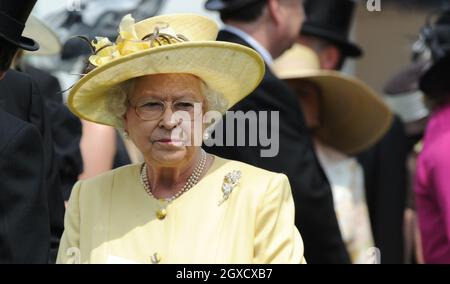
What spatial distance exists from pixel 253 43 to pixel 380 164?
2.33 meters

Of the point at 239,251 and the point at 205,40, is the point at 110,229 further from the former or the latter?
the point at 205,40

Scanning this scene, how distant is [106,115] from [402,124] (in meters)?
3.96

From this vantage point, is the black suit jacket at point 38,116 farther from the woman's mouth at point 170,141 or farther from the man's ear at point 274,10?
the man's ear at point 274,10

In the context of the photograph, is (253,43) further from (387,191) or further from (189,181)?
(387,191)

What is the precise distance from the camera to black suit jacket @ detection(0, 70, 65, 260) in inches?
156

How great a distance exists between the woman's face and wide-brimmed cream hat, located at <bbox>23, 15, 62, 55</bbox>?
1.57 meters

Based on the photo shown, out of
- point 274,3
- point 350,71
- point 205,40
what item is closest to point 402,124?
point 350,71

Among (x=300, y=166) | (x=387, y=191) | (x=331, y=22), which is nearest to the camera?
(x=300, y=166)

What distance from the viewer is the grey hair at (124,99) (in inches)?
134

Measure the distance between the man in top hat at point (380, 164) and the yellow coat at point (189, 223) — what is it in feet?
11.0

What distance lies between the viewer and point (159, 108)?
3.32m

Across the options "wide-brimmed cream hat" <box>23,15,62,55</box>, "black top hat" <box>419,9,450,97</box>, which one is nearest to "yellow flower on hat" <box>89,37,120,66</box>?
"wide-brimmed cream hat" <box>23,15,62,55</box>

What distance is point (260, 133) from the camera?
455 centimetres

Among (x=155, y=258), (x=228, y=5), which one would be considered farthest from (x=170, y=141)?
(x=228, y=5)
